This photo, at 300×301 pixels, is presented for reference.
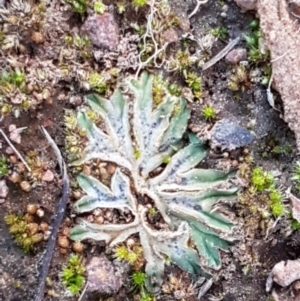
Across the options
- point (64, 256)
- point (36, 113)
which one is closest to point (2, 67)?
point (36, 113)

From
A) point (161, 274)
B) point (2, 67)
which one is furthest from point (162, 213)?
point (2, 67)

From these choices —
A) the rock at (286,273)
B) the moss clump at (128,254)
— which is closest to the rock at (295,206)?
the rock at (286,273)

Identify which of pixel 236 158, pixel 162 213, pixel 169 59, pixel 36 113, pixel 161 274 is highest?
pixel 169 59

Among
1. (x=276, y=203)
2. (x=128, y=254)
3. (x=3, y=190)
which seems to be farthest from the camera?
(x=276, y=203)

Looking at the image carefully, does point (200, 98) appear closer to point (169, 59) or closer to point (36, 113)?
point (169, 59)

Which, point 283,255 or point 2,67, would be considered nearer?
point 2,67

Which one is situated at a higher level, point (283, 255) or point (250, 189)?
point (250, 189)

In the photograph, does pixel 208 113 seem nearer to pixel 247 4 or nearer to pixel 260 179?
pixel 260 179

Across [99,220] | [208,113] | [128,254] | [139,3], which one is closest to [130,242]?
[128,254]
